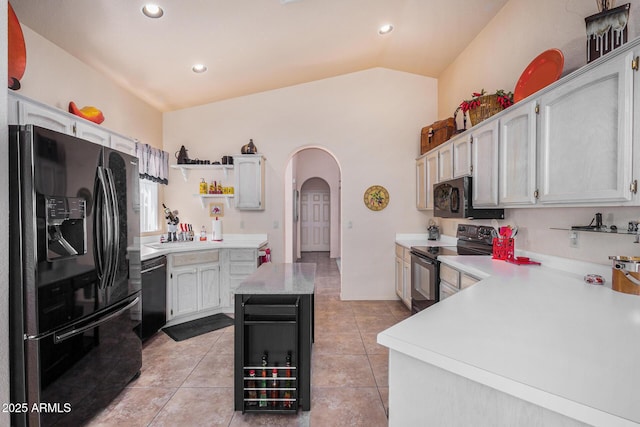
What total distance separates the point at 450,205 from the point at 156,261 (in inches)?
123

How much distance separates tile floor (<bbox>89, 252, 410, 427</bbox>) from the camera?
183 cm

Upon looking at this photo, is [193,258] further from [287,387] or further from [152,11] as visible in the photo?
[152,11]

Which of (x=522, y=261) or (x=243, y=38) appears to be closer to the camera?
(x=522, y=261)

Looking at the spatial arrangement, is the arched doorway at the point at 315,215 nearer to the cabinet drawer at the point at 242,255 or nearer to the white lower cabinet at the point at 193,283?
the cabinet drawer at the point at 242,255

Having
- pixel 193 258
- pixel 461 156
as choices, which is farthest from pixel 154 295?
pixel 461 156

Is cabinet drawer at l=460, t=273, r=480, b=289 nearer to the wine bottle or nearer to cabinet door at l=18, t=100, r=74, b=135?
the wine bottle

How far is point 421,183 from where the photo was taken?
4023 mm

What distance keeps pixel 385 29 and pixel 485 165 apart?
6.29ft

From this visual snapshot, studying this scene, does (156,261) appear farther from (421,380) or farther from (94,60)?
(421,380)

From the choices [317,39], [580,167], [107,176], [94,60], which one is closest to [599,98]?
[580,167]

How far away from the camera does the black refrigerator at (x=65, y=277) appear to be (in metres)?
1.45

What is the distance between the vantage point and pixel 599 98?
4.72ft

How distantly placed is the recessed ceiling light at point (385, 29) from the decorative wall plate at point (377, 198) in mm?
1964

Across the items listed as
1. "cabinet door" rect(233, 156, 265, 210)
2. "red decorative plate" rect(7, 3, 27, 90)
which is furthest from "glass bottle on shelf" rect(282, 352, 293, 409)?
"red decorative plate" rect(7, 3, 27, 90)
